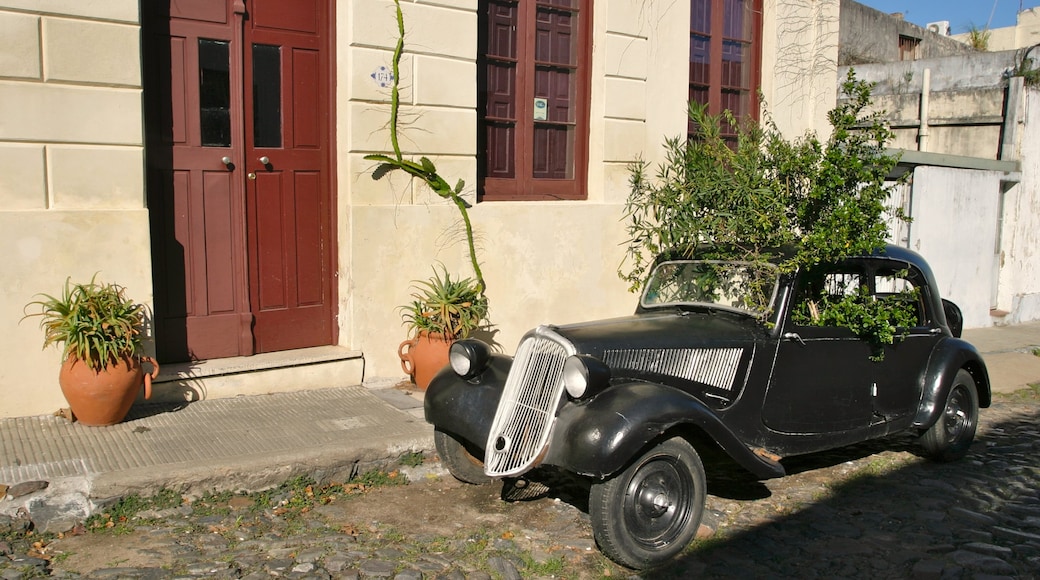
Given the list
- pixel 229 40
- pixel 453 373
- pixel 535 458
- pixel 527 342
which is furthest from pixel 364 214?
pixel 535 458

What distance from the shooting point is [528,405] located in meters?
4.91

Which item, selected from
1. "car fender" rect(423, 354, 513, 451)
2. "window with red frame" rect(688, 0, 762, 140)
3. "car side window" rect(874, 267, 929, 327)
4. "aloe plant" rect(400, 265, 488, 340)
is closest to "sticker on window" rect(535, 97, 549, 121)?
"window with red frame" rect(688, 0, 762, 140)

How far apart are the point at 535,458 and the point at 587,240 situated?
14.1 ft

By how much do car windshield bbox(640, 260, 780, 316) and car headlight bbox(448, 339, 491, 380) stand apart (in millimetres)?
1352

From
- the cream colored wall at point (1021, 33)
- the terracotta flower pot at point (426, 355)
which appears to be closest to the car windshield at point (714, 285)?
the terracotta flower pot at point (426, 355)

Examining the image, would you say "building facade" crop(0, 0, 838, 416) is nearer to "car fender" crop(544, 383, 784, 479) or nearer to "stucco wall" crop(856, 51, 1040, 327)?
"car fender" crop(544, 383, 784, 479)

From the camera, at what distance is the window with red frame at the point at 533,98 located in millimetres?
8383

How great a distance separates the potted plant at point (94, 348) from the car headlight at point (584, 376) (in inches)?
121

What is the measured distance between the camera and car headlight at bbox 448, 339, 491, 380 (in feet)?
17.6

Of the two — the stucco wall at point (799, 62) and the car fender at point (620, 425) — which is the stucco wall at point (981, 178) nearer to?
the stucco wall at point (799, 62)

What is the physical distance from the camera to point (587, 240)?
28.7ft

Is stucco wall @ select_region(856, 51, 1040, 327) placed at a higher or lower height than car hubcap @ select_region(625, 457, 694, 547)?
higher

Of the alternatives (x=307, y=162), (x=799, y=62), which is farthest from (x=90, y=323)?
(x=799, y=62)

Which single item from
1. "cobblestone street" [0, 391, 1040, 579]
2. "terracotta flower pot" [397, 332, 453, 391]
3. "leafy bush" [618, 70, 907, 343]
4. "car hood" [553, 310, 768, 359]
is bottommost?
"cobblestone street" [0, 391, 1040, 579]
